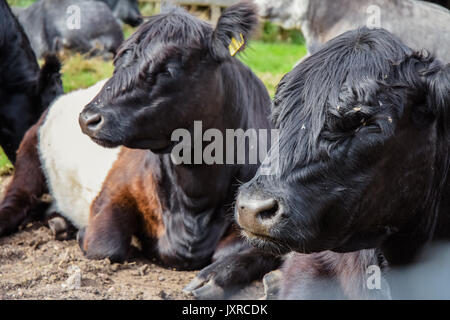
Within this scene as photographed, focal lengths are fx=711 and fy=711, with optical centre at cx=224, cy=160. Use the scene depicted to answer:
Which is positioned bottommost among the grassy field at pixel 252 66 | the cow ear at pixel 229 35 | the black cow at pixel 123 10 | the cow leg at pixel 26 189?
the black cow at pixel 123 10

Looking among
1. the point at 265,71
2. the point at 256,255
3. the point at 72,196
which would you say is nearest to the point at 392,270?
the point at 256,255

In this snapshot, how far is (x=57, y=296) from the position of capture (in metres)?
3.71

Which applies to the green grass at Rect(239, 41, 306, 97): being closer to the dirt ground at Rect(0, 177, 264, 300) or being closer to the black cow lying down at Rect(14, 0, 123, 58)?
the black cow lying down at Rect(14, 0, 123, 58)

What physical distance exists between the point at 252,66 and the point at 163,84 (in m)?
6.14

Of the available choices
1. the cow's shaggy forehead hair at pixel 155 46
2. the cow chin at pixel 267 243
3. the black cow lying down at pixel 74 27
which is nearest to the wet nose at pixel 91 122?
the cow's shaggy forehead hair at pixel 155 46

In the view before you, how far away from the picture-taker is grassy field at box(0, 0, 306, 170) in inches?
335

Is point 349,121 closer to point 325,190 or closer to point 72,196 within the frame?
point 325,190

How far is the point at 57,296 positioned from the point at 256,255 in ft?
3.99

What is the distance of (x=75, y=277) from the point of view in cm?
403

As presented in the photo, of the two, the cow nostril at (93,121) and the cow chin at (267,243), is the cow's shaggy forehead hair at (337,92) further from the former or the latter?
the cow nostril at (93,121)

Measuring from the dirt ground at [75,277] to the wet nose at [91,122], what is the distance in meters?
0.83

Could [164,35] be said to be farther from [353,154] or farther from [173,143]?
[353,154]

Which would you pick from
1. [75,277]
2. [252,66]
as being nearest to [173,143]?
[75,277]

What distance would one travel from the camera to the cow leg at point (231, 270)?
13.3 feet
